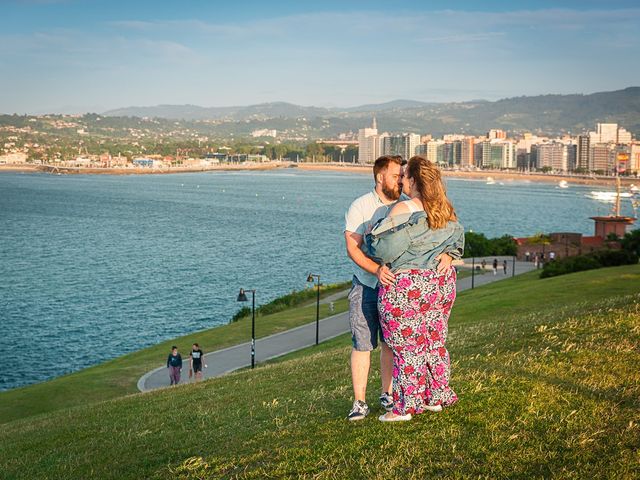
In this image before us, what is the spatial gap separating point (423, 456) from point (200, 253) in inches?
2465

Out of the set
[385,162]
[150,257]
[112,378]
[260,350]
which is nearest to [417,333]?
[385,162]

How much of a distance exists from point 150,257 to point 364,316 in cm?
5937

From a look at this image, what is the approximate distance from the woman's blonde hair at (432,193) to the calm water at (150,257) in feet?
76.7

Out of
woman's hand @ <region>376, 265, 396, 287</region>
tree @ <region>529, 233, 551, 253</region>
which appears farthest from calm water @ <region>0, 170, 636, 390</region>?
woman's hand @ <region>376, 265, 396, 287</region>

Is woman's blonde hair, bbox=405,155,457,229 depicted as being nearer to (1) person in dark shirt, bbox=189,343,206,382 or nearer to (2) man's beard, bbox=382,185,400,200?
(2) man's beard, bbox=382,185,400,200

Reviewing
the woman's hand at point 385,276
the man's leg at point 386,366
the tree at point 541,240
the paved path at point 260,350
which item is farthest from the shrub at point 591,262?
the woman's hand at point 385,276

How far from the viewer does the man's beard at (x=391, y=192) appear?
19.9 feet

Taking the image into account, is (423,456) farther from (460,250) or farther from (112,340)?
(112,340)

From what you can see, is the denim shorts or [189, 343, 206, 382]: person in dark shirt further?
[189, 343, 206, 382]: person in dark shirt

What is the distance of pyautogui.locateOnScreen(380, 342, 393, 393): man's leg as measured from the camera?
242 inches

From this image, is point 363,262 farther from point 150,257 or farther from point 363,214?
point 150,257

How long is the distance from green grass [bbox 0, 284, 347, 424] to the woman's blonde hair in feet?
48.8

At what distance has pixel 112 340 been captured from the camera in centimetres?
3350

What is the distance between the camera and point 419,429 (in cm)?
566
